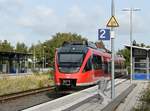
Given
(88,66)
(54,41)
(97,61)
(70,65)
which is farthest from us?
(54,41)

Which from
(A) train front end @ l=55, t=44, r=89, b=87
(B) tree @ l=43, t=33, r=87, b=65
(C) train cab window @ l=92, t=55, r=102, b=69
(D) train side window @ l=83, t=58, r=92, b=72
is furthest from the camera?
(B) tree @ l=43, t=33, r=87, b=65

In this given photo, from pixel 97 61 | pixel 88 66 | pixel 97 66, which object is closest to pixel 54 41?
pixel 97 61

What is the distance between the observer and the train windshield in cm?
2648

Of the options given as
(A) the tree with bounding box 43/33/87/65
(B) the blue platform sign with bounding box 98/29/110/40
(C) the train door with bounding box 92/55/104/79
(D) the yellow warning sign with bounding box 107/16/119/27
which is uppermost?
(A) the tree with bounding box 43/33/87/65

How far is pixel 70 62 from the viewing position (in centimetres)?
2677

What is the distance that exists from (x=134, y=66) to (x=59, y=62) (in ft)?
62.5

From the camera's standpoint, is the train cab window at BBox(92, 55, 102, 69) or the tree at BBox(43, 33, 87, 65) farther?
the tree at BBox(43, 33, 87, 65)

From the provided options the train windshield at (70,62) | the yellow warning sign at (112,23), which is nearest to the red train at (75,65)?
Answer: the train windshield at (70,62)

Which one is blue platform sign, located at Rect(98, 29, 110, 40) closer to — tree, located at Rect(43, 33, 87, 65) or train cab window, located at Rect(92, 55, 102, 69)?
train cab window, located at Rect(92, 55, 102, 69)

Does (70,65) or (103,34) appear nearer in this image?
(103,34)

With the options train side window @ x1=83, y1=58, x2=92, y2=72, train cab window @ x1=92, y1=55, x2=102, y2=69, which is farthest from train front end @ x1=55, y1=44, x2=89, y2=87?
train cab window @ x1=92, y1=55, x2=102, y2=69

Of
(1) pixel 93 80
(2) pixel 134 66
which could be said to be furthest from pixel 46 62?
(1) pixel 93 80

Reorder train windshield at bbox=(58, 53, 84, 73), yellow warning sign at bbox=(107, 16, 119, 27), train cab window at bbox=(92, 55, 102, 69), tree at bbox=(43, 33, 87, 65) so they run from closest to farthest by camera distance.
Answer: yellow warning sign at bbox=(107, 16, 119, 27)
train windshield at bbox=(58, 53, 84, 73)
train cab window at bbox=(92, 55, 102, 69)
tree at bbox=(43, 33, 87, 65)

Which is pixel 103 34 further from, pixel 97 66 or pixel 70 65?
pixel 97 66
